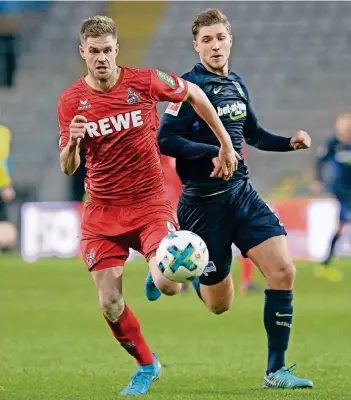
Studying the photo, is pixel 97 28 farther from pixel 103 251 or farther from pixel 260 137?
pixel 260 137

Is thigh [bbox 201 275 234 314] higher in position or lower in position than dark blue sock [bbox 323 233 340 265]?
higher

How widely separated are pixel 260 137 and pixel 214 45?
2.45 feet

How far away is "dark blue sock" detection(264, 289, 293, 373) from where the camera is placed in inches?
269

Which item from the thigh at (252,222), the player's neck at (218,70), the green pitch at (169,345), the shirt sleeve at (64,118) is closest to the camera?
the shirt sleeve at (64,118)

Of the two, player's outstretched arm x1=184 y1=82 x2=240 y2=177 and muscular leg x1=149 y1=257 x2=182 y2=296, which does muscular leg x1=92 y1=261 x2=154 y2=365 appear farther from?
player's outstretched arm x1=184 y1=82 x2=240 y2=177

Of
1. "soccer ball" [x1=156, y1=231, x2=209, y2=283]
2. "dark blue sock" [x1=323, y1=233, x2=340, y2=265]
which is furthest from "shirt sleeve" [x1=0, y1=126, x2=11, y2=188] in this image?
"soccer ball" [x1=156, y1=231, x2=209, y2=283]

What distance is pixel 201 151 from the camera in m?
6.71

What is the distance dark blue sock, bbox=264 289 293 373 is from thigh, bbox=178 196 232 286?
1.51ft

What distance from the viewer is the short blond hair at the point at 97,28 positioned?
6.42 meters

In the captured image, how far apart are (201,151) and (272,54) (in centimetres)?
2011

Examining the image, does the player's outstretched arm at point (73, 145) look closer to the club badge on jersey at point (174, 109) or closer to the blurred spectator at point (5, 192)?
the club badge on jersey at point (174, 109)

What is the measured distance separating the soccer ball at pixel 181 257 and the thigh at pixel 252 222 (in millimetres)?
730

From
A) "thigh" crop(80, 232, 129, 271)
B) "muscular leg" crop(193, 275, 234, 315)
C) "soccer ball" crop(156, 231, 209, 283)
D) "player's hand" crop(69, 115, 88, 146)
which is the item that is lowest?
"muscular leg" crop(193, 275, 234, 315)

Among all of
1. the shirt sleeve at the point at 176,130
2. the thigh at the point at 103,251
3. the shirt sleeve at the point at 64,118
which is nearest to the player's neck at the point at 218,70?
the shirt sleeve at the point at 176,130
